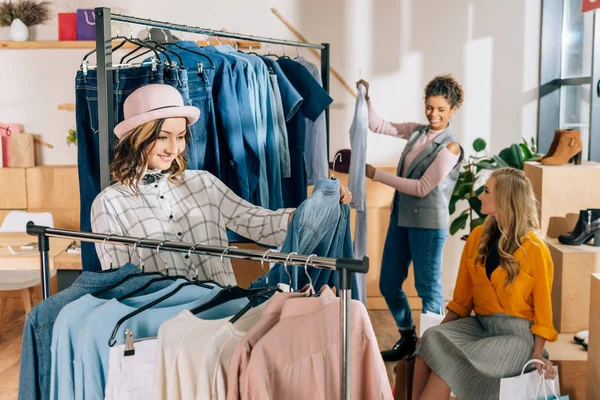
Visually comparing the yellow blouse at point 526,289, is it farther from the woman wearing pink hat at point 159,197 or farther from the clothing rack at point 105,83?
the clothing rack at point 105,83

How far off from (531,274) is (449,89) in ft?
→ 4.08

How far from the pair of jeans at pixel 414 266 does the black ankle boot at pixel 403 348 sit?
0.15 feet

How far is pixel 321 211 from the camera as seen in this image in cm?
227

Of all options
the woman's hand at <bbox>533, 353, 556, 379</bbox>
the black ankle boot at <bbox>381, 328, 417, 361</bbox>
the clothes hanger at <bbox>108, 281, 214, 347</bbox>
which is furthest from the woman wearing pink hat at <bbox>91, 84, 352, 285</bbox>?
the black ankle boot at <bbox>381, 328, 417, 361</bbox>

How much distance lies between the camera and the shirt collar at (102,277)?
175cm

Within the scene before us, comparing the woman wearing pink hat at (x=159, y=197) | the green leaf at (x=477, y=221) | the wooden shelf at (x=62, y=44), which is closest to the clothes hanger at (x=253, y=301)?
the woman wearing pink hat at (x=159, y=197)

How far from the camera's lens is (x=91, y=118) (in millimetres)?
2635

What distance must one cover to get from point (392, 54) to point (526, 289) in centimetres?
262

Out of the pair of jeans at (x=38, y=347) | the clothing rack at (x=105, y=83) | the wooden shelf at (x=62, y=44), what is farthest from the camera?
the wooden shelf at (x=62, y=44)

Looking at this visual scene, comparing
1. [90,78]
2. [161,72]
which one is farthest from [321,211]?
[90,78]

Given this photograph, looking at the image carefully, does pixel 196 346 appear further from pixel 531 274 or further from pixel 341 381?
pixel 531 274

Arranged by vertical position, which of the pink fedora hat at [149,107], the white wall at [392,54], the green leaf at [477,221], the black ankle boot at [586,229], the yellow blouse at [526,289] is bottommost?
the yellow blouse at [526,289]

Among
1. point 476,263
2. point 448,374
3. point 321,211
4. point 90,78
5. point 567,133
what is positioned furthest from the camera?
point 567,133

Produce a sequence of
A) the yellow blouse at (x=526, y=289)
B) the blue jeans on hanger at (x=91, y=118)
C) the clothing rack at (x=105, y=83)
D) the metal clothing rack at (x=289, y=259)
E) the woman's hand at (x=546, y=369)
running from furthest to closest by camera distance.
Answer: the yellow blouse at (x=526, y=289) < the woman's hand at (x=546, y=369) < the blue jeans on hanger at (x=91, y=118) < the clothing rack at (x=105, y=83) < the metal clothing rack at (x=289, y=259)
